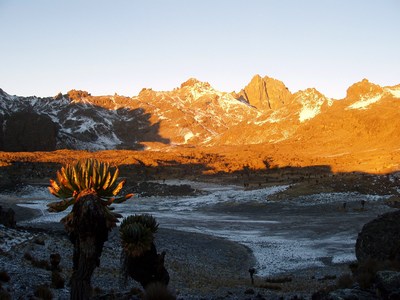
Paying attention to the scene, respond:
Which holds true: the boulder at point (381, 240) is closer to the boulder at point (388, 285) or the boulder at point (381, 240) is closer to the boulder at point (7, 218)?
the boulder at point (388, 285)

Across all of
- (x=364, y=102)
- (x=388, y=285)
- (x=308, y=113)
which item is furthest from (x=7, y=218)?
(x=308, y=113)

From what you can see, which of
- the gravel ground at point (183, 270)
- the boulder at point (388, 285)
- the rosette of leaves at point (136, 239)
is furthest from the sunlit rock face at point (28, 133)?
the boulder at point (388, 285)

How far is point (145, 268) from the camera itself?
40.9ft

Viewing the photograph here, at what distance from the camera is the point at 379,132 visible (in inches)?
5197

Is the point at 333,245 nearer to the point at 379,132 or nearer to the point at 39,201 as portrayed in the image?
the point at 39,201

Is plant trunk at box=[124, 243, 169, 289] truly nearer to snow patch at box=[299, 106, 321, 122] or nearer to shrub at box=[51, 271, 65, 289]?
shrub at box=[51, 271, 65, 289]

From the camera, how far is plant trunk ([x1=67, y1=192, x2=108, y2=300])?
9.92 meters

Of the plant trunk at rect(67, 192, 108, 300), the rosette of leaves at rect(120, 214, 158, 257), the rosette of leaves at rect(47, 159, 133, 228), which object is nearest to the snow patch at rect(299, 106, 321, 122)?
the rosette of leaves at rect(120, 214, 158, 257)

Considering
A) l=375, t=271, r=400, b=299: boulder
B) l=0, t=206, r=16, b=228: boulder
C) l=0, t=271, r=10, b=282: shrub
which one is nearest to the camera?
l=375, t=271, r=400, b=299: boulder

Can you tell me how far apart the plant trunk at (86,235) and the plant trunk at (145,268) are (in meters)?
2.04

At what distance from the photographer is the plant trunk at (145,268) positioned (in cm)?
1234

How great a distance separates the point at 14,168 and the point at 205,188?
1642 inches

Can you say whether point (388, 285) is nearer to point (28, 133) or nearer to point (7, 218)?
point (7, 218)

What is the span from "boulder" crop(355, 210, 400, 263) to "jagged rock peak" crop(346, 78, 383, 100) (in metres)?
166
